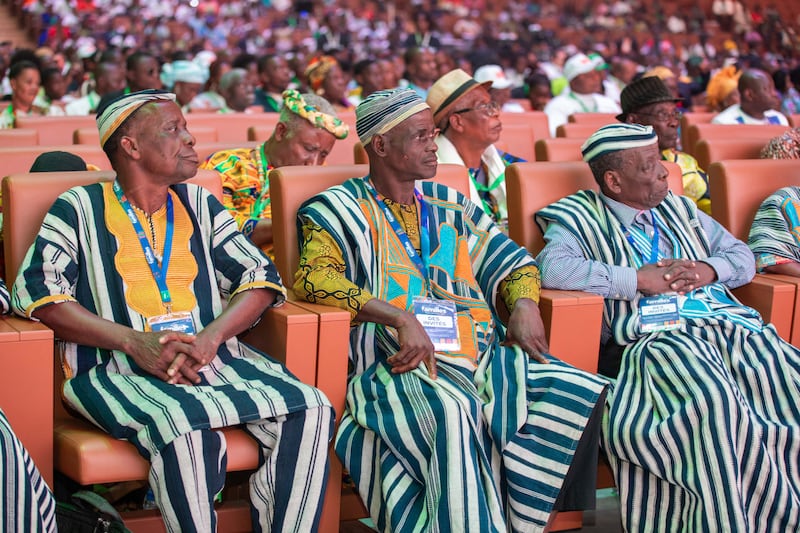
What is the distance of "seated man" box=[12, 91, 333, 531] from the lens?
239 cm

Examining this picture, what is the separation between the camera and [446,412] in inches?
100

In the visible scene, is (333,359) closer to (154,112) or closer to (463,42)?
(154,112)

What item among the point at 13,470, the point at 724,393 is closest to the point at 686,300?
the point at 724,393

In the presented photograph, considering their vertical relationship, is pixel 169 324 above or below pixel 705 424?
above

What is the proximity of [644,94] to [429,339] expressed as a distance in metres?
2.04

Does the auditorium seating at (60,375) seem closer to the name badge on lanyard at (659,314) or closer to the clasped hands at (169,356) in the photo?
the clasped hands at (169,356)

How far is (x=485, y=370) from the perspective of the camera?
2.88 meters

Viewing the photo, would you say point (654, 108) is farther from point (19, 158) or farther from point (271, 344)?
point (19, 158)

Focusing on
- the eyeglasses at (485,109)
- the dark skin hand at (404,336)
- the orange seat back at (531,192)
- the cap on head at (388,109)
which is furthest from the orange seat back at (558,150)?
the dark skin hand at (404,336)

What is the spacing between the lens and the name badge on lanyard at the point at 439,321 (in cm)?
286

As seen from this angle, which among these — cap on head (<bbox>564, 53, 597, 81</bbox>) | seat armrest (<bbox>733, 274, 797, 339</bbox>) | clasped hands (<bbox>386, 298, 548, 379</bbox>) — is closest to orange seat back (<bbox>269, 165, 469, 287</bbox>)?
clasped hands (<bbox>386, 298, 548, 379</bbox>)

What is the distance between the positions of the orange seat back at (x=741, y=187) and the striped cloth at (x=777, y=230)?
0.17ft

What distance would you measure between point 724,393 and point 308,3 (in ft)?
63.1

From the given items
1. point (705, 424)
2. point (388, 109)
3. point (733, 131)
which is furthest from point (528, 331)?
point (733, 131)
